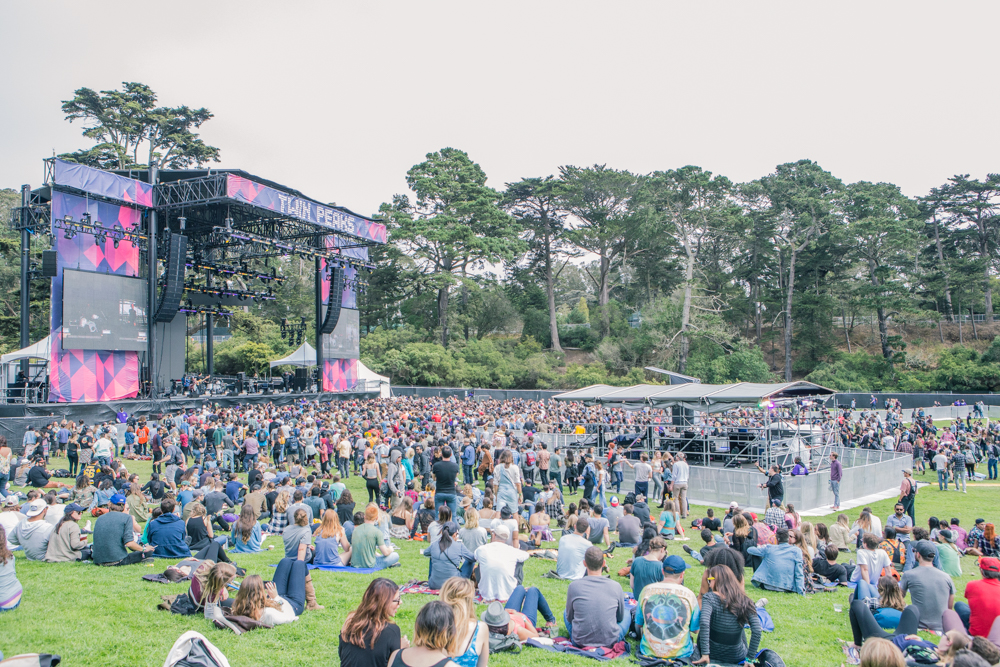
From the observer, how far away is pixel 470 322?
49.1 meters

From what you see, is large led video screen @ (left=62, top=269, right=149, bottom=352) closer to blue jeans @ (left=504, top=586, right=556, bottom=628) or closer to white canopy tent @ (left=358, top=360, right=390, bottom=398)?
white canopy tent @ (left=358, top=360, right=390, bottom=398)

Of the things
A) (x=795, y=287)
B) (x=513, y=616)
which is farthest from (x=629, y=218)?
(x=513, y=616)

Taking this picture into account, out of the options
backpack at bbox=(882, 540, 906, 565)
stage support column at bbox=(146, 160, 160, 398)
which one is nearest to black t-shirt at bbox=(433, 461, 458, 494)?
backpack at bbox=(882, 540, 906, 565)

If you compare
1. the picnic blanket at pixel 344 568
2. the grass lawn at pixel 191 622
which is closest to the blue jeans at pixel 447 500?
the grass lawn at pixel 191 622

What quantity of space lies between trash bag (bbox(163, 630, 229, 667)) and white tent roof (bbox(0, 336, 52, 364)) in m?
24.0

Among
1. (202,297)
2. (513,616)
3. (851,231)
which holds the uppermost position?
(851,231)

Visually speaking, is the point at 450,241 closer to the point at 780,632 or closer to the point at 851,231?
the point at 851,231

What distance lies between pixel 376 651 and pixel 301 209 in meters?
27.8

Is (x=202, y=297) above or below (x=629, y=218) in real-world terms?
below

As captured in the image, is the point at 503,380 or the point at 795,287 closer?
the point at 503,380

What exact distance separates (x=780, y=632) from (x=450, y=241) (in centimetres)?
4016

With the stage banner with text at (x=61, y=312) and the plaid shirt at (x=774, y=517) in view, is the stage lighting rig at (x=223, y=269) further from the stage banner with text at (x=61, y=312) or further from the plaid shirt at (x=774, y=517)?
the plaid shirt at (x=774, y=517)

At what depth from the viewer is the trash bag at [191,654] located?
3746 millimetres

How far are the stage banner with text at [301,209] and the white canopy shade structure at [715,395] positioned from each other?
16702 mm
